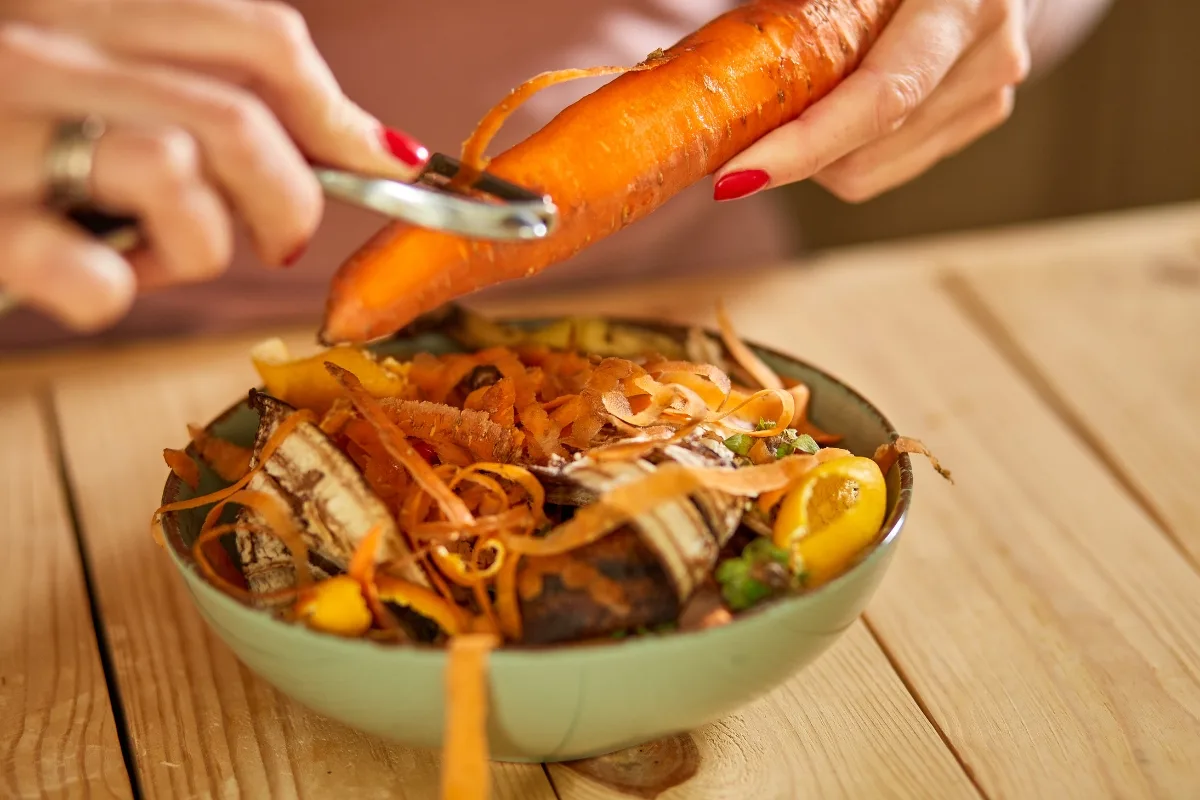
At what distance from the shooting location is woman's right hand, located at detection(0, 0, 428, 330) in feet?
2.07

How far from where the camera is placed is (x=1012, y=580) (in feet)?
3.17

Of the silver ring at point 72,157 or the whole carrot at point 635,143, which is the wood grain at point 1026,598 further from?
the silver ring at point 72,157

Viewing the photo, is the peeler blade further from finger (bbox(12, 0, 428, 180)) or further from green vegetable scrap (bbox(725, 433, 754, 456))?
green vegetable scrap (bbox(725, 433, 754, 456))

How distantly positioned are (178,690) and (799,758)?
1.40 feet

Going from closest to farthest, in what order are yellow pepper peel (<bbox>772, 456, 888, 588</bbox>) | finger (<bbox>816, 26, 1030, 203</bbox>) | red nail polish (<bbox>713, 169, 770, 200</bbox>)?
yellow pepper peel (<bbox>772, 456, 888, 588</bbox>) → red nail polish (<bbox>713, 169, 770, 200</bbox>) → finger (<bbox>816, 26, 1030, 203</bbox>)

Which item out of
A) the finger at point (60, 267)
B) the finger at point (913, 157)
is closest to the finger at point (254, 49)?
the finger at point (60, 267)

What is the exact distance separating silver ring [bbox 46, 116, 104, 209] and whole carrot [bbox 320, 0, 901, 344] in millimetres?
208

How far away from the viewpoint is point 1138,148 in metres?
2.49

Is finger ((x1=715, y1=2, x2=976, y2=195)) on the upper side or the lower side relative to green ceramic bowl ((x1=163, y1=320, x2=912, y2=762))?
upper

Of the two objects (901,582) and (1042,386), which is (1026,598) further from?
(1042,386)

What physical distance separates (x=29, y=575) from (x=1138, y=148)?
2.28m

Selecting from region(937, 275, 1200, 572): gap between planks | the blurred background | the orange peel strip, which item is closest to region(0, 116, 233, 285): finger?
the orange peel strip

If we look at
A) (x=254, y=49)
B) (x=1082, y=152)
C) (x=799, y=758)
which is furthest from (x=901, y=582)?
(x=1082, y=152)

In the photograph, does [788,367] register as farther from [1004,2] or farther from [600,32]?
[600,32]
